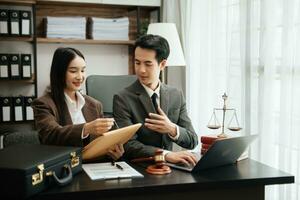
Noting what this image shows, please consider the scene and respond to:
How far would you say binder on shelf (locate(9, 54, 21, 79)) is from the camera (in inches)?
138

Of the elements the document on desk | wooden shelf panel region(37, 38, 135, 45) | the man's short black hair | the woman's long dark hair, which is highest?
wooden shelf panel region(37, 38, 135, 45)

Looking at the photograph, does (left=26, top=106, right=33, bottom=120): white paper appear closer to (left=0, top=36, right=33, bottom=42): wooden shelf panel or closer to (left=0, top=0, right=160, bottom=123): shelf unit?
(left=0, top=0, right=160, bottom=123): shelf unit

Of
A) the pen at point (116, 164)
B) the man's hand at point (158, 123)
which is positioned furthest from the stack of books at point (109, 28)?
the pen at point (116, 164)

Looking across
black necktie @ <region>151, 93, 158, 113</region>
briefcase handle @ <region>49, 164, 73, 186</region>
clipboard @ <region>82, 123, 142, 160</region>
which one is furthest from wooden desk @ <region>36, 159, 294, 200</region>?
black necktie @ <region>151, 93, 158, 113</region>

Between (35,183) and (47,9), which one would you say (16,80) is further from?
(35,183)

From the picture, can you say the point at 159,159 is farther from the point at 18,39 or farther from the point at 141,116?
the point at 18,39

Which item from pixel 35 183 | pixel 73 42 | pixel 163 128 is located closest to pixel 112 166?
pixel 163 128

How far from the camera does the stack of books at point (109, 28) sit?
391 centimetres

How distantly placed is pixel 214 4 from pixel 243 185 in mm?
2134

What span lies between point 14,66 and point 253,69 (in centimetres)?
206

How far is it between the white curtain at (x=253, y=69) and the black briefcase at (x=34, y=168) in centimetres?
139

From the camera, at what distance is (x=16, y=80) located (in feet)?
11.8

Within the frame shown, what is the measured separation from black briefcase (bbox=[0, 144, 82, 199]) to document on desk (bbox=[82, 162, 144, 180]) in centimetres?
7

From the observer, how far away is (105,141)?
1531mm
